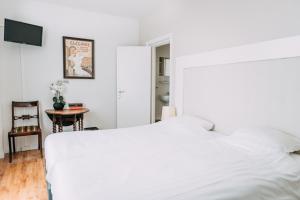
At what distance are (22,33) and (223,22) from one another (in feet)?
9.61

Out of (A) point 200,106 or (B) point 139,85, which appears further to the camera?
(B) point 139,85

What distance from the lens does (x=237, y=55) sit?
211 cm

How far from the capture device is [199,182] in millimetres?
1119

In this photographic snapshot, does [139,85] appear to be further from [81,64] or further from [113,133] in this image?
[113,133]

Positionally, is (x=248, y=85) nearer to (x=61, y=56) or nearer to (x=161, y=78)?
(x=61, y=56)

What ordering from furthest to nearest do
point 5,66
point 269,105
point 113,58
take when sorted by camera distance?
point 113,58, point 5,66, point 269,105

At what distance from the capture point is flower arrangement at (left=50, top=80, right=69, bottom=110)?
3484 mm

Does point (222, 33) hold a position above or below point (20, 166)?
above

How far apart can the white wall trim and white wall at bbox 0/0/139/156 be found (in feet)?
5.49

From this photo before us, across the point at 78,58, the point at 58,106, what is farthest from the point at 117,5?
the point at 58,106

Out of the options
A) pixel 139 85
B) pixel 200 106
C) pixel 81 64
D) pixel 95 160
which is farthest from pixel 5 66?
pixel 200 106

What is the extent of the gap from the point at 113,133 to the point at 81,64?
7.05 feet

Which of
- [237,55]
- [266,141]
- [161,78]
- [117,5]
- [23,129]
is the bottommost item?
[23,129]

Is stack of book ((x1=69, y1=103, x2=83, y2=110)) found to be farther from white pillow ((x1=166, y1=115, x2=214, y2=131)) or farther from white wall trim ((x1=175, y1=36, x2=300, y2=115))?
white pillow ((x1=166, y1=115, x2=214, y2=131))
